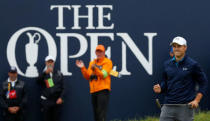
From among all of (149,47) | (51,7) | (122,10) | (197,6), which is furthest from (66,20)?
(197,6)

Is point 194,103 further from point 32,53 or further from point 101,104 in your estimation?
point 32,53

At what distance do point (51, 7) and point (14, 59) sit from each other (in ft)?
4.80

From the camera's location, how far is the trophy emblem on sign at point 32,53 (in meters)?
9.65

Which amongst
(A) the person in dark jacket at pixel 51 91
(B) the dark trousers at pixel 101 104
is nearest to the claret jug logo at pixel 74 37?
(A) the person in dark jacket at pixel 51 91

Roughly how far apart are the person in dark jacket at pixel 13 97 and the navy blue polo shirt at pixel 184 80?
4.49m

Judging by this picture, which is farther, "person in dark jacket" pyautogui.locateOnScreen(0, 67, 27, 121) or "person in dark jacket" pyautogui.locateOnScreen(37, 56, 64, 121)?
"person in dark jacket" pyautogui.locateOnScreen(37, 56, 64, 121)

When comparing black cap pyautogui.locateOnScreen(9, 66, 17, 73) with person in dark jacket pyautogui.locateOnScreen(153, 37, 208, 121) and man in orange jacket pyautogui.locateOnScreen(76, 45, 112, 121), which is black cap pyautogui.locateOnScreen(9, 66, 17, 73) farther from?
person in dark jacket pyautogui.locateOnScreen(153, 37, 208, 121)

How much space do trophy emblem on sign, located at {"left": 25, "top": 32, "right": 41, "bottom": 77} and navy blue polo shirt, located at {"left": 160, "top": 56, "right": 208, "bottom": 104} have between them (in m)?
4.79

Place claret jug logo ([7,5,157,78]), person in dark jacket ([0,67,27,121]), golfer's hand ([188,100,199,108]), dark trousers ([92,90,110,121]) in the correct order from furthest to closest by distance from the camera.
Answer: claret jug logo ([7,5,157,78])
person in dark jacket ([0,67,27,121])
dark trousers ([92,90,110,121])
golfer's hand ([188,100,199,108])

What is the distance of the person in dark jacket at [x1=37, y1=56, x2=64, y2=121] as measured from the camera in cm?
920

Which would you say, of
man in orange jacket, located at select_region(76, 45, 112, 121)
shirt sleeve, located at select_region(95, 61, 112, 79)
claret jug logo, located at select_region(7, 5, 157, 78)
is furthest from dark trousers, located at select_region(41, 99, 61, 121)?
shirt sleeve, located at select_region(95, 61, 112, 79)

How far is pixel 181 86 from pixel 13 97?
472cm

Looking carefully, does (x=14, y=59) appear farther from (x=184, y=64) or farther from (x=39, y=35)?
(x=184, y=64)

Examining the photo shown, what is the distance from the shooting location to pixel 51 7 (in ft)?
31.5
